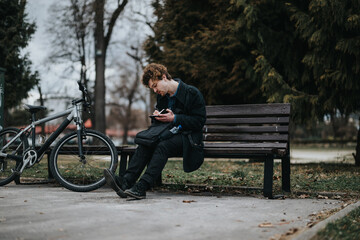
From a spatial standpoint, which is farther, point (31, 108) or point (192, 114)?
point (31, 108)

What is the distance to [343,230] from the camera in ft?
10.8

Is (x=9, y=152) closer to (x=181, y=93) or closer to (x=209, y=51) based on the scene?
(x=181, y=93)

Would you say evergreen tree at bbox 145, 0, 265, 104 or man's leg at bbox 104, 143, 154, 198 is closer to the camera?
man's leg at bbox 104, 143, 154, 198

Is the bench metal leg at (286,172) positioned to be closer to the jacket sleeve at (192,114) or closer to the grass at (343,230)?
the jacket sleeve at (192,114)

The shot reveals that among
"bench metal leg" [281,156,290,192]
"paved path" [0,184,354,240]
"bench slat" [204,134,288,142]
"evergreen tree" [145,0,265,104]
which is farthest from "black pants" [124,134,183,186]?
"evergreen tree" [145,0,265,104]

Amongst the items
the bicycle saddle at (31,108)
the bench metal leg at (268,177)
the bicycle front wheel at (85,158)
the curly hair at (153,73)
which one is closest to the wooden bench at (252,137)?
the bench metal leg at (268,177)

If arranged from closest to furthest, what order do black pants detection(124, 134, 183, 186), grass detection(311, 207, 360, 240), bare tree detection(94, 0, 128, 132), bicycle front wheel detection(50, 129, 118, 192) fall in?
grass detection(311, 207, 360, 240) < black pants detection(124, 134, 183, 186) < bicycle front wheel detection(50, 129, 118, 192) < bare tree detection(94, 0, 128, 132)

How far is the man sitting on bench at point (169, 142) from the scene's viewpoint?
4.69 metres

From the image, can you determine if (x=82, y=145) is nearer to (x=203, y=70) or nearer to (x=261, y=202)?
(x=261, y=202)

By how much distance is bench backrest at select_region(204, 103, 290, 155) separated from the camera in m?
5.49

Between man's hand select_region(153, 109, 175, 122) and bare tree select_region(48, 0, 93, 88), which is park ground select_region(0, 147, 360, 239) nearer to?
man's hand select_region(153, 109, 175, 122)

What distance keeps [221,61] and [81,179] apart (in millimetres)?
7874

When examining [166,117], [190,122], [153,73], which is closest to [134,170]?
[166,117]

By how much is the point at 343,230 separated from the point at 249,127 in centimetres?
250
